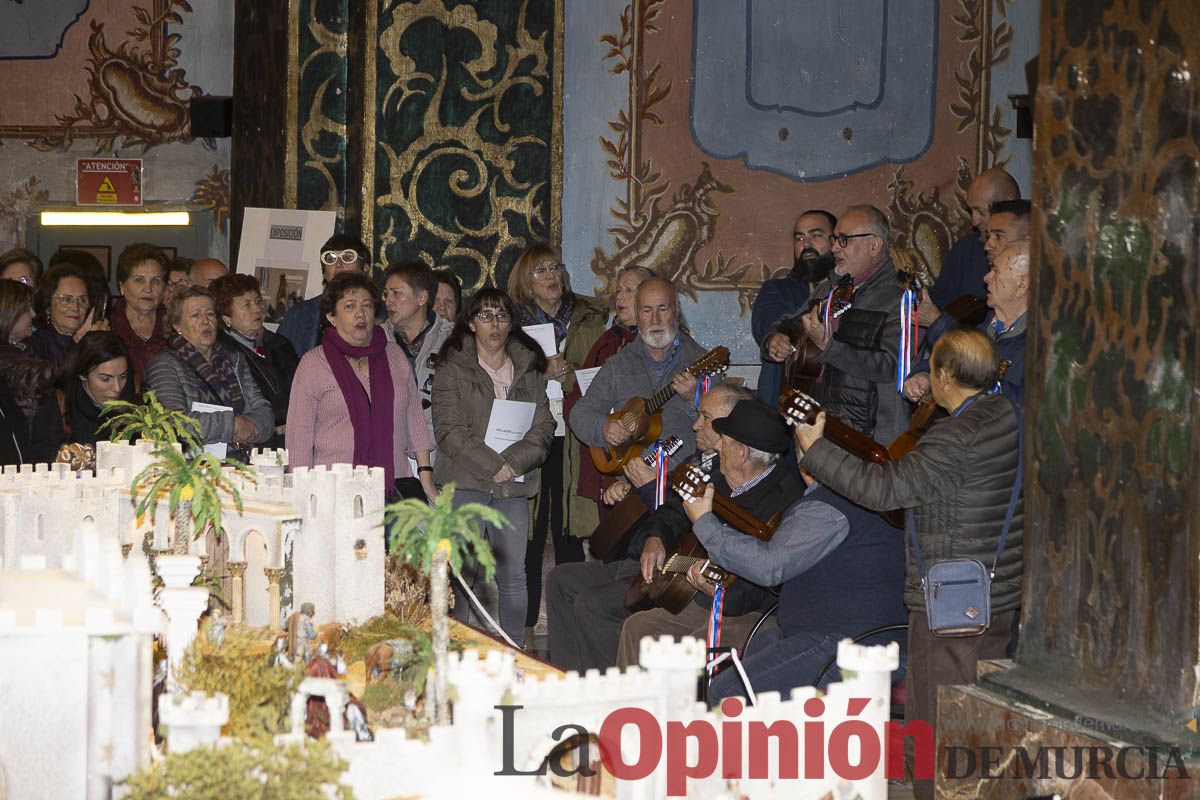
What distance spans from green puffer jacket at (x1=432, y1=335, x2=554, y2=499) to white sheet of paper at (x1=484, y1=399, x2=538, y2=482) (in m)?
0.03

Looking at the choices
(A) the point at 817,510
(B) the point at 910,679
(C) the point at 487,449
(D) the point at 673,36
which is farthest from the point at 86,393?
(D) the point at 673,36

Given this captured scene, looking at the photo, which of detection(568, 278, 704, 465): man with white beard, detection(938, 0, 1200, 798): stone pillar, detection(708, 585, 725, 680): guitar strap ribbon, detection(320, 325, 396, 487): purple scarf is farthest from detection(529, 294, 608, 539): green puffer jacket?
detection(938, 0, 1200, 798): stone pillar

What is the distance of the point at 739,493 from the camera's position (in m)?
5.73

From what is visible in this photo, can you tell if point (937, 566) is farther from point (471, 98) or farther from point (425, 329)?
point (471, 98)

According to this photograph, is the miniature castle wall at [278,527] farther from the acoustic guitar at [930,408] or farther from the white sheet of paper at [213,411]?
the acoustic guitar at [930,408]

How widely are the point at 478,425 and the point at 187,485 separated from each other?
2728 mm

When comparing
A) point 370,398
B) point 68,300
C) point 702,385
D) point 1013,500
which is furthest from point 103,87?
point 1013,500

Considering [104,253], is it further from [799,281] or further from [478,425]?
[799,281]

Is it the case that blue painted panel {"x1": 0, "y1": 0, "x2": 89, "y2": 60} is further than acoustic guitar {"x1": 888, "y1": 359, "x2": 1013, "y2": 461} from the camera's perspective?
Yes

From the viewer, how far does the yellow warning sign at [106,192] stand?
37.5 feet

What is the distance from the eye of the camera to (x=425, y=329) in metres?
7.74

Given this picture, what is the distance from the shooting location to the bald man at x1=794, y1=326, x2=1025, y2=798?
4.80 metres

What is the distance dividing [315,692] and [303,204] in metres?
6.40

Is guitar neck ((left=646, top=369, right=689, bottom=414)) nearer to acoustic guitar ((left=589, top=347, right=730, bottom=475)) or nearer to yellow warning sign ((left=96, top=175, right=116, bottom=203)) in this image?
acoustic guitar ((left=589, top=347, right=730, bottom=475))
